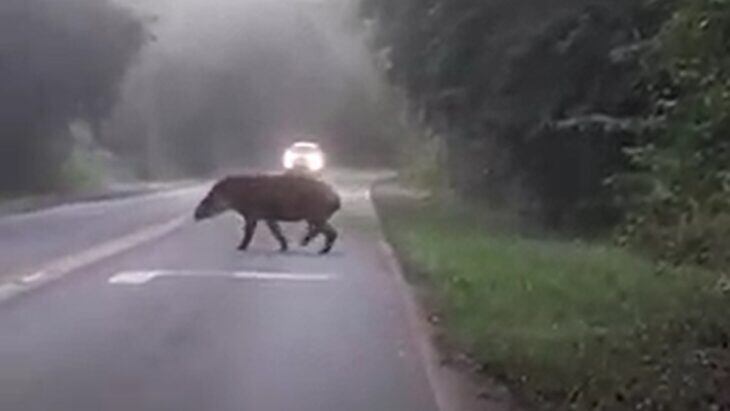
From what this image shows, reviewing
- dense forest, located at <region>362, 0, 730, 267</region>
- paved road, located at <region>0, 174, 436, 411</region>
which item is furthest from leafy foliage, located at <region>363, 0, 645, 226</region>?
paved road, located at <region>0, 174, 436, 411</region>

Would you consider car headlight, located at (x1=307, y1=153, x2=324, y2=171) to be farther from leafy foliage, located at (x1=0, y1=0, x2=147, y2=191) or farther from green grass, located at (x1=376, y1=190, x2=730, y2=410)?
green grass, located at (x1=376, y1=190, x2=730, y2=410)

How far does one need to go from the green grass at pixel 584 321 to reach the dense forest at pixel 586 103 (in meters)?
0.53

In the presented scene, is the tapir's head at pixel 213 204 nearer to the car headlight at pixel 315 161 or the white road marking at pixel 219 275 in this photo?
the white road marking at pixel 219 275

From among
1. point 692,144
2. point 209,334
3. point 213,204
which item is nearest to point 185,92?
point 213,204

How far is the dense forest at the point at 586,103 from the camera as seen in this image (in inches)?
615

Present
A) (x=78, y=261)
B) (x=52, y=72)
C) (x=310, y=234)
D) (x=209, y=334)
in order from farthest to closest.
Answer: (x=52, y=72), (x=310, y=234), (x=78, y=261), (x=209, y=334)

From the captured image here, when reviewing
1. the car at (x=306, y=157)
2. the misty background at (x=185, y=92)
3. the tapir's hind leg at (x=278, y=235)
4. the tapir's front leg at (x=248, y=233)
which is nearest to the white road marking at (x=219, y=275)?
the tapir's hind leg at (x=278, y=235)

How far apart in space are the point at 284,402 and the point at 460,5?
18060mm

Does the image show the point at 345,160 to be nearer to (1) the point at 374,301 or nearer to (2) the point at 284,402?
(1) the point at 374,301

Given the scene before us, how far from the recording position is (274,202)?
3050 centimetres

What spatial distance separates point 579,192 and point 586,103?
10.6 ft

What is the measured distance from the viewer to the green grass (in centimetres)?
1298

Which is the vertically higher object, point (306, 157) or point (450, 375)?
point (450, 375)

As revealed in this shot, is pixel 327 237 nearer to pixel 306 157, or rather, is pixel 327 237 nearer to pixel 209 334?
pixel 209 334
